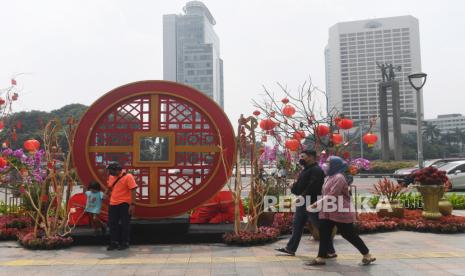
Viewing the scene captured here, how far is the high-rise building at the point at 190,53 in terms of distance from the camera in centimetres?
8281

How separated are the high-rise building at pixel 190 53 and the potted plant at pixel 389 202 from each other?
241 feet

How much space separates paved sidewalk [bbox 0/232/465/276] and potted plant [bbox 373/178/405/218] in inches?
56.1

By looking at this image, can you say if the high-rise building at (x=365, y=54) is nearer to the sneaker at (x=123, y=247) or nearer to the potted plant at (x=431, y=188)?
the potted plant at (x=431, y=188)

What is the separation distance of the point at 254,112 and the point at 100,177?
2.78 metres

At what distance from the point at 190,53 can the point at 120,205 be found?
79.8m

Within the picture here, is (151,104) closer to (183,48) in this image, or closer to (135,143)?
(135,143)

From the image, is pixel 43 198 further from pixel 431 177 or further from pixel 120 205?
pixel 431 177

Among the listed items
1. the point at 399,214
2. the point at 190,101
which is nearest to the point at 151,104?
the point at 190,101

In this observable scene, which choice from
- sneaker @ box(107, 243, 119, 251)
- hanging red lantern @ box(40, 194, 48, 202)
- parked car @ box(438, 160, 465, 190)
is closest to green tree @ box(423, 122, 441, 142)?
parked car @ box(438, 160, 465, 190)

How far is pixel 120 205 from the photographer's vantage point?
5.61 metres

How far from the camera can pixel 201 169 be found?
21.5 feet

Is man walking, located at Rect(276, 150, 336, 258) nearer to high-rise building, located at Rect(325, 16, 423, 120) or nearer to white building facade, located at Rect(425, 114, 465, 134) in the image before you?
high-rise building, located at Rect(325, 16, 423, 120)

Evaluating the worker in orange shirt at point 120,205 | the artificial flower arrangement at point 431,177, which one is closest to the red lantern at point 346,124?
the artificial flower arrangement at point 431,177

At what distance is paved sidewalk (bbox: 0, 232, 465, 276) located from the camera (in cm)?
441
